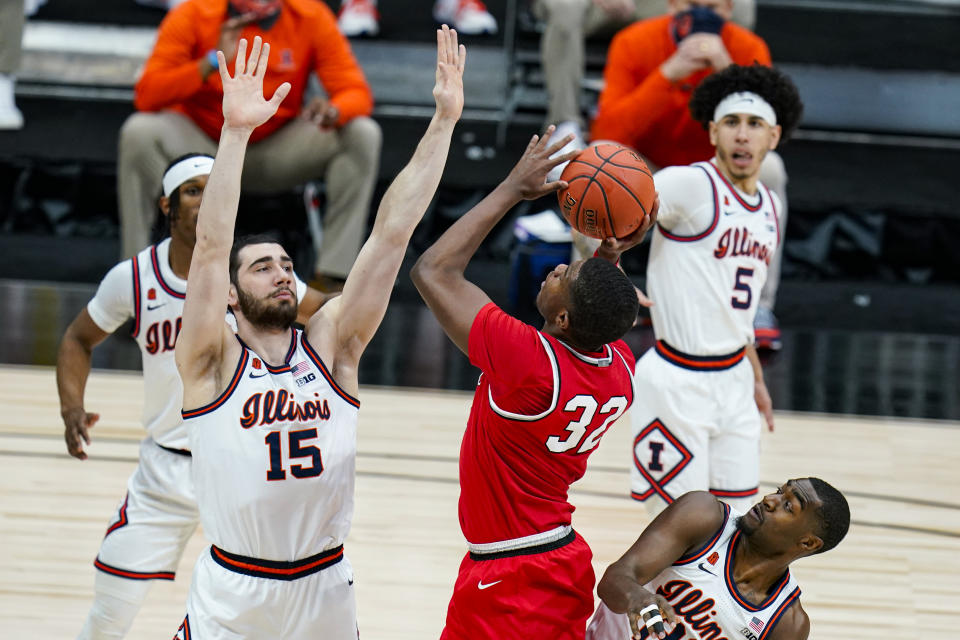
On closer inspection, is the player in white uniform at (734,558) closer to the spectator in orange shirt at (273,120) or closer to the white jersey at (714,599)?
the white jersey at (714,599)

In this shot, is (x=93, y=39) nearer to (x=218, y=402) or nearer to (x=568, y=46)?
(x=568, y=46)

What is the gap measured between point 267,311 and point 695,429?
1.98m

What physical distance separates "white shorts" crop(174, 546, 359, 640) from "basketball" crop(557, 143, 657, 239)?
1.34 metres

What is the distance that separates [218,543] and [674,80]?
537cm

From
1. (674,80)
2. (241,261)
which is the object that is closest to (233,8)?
(674,80)

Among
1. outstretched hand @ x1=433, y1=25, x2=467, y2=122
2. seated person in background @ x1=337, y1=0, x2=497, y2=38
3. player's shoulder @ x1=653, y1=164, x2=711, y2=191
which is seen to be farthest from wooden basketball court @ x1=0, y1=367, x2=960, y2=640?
seated person in background @ x1=337, y1=0, x2=497, y2=38

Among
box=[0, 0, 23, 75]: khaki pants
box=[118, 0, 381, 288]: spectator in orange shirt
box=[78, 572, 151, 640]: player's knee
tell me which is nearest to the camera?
box=[78, 572, 151, 640]: player's knee

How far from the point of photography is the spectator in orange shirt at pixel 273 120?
8648 millimetres

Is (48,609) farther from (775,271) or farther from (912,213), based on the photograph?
(912,213)

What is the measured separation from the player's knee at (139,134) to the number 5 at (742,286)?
489 cm

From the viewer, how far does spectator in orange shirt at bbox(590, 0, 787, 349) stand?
843 cm

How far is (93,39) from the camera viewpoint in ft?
36.0

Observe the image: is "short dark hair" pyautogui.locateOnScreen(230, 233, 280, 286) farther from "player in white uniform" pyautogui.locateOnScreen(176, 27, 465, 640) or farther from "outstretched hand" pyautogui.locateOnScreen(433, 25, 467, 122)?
"outstretched hand" pyautogui.locateOnScreen(433, 25, 467, 122)

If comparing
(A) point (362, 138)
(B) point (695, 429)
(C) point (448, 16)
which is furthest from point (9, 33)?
(B) point (695, 429)
